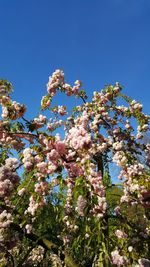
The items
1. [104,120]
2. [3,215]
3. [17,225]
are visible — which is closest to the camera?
[3,215]

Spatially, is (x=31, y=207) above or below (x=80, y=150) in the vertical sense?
below

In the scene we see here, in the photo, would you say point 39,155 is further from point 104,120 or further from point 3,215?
point 104,120

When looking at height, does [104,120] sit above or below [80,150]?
above

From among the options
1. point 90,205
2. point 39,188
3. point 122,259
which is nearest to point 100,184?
point 90,205

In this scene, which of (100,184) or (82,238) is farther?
(82,238)

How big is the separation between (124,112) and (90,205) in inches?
171

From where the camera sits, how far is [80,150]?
5.18 m

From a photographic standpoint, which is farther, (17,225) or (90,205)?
(17,225)

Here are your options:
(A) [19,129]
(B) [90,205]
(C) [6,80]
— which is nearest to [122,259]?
(B) [90,205]

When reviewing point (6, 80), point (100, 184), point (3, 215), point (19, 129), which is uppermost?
point (6, 80)

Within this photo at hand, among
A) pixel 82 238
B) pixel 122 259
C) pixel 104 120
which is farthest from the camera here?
pixel 104 120

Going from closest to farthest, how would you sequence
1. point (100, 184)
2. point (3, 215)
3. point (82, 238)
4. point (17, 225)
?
point (3, 215) < point (100, 184) < point (17, 225) < point (82, 238)

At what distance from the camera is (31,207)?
5.50m

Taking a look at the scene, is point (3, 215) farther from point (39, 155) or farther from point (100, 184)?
point (100, 184)
